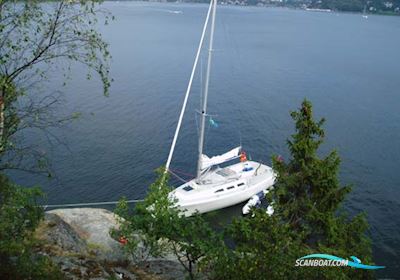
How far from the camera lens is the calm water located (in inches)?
1630

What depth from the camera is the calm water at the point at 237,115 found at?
41.4m

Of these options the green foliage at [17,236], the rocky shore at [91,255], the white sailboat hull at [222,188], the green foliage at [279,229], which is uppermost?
the green foliage at [17,236]

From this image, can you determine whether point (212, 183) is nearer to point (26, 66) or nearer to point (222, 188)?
point (222, 188)

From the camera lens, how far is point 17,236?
38.9 ft

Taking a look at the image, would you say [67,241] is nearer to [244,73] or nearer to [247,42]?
[244,73]

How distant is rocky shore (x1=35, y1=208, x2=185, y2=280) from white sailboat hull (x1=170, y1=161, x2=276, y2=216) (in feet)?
24.8

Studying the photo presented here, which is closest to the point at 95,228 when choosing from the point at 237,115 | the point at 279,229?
the point at 279,229

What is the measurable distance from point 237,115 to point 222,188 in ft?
87.5

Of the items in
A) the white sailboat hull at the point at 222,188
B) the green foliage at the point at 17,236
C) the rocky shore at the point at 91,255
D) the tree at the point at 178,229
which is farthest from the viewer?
the white sailboat hull at the point at 222,188

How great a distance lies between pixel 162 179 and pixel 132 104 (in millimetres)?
48216

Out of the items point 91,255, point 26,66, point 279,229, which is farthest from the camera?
point 91,255

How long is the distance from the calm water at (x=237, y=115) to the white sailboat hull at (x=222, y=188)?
22.9ft

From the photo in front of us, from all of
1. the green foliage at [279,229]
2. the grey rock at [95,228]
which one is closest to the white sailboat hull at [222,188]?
the grey rock at [95,228]

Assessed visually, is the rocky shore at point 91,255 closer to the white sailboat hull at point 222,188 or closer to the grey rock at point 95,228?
the grey rock at point 95,228
